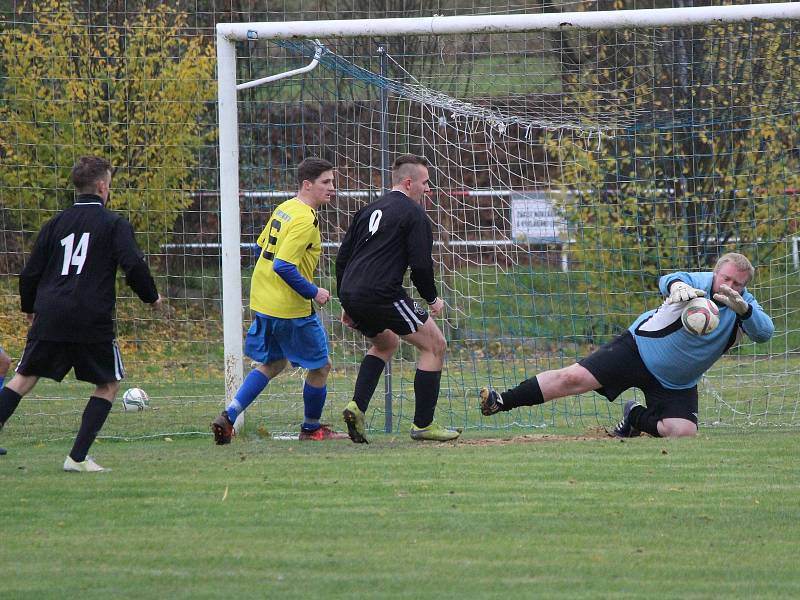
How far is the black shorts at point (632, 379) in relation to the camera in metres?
8.62

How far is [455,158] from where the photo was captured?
1205cm

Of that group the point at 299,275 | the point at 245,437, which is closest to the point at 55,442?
the point at 245,437

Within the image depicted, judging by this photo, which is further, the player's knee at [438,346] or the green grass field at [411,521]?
the player's knee at [438,346]

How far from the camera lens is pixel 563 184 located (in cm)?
1246

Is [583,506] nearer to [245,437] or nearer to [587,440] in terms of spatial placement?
[587,440]

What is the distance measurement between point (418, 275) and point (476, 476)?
170cm

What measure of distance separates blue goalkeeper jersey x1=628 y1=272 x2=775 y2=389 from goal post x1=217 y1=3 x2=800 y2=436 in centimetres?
197

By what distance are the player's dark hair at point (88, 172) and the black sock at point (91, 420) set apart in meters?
1.22

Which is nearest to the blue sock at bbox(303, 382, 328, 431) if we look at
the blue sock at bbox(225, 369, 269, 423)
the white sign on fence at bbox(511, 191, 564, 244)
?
the blue sock at bbox(225, 369, 269, 423)

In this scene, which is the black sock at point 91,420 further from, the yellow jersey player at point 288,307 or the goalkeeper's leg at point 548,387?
the goalkeeper's leg at point 548,387

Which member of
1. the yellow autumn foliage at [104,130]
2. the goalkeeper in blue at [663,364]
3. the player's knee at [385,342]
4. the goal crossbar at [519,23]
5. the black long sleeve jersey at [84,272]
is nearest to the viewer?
the black long sleeve jersey at [84,272]

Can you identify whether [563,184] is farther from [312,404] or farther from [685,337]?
[312,404]

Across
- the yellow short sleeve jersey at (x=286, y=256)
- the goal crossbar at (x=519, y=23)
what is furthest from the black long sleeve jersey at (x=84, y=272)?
the goal crossbar at (x=519, y=23)

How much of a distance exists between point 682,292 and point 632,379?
79cm
